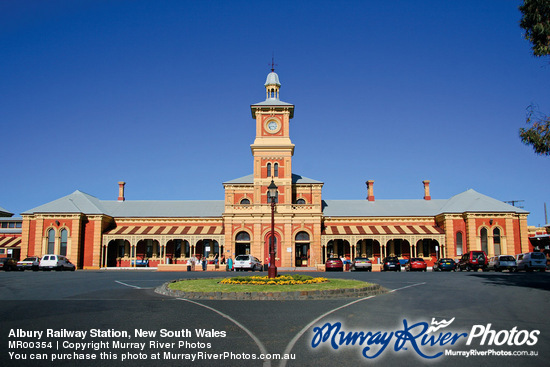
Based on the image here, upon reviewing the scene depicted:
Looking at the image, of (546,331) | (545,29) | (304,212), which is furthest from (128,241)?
(546,331)

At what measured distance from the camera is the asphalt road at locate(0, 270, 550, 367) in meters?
6.71

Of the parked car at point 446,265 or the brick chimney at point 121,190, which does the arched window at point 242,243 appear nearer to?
the parked car at point 446,265

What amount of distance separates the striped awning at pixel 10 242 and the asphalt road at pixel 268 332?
163 feet

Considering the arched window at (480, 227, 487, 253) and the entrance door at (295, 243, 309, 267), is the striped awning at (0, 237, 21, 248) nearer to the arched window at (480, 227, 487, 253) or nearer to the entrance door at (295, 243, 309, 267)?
the entrance door at (295, 243, 309, 267)

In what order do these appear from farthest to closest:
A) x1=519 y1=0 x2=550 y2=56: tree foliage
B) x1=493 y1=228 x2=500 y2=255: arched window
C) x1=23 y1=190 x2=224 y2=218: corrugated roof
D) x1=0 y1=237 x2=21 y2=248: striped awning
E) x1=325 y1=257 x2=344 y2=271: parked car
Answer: x1=0 y1=237 x2=21 y2=248: striped awning
x1=23 y1=190 x2=224 y2=218: corrugated roof
x1=493 y1=228 x2=500 y2=255: arched window
x1=325 y1=257 x2=344 y2=271: parked car
x1=519 y1=0 x2=550 y2=56: tree foliage

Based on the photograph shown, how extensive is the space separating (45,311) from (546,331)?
1092 centimetres

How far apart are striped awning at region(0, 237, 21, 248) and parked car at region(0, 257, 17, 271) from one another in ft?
46.6

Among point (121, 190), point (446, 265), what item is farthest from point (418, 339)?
point (121, 190)

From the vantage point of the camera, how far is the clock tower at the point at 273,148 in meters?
47.9

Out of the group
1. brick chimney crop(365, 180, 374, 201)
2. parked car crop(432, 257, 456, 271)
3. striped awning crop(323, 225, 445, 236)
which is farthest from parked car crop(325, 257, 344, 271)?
brick chimney crop(365, 180, 374, 201)

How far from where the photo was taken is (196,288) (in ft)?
53.3

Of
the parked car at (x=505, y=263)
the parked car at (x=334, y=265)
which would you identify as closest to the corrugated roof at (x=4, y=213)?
the parked car at (x=334, y=265)

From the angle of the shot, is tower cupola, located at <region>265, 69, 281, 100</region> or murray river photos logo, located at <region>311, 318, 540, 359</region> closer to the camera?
murray river photos logo, located at <region>311, 318, 540, 359</region>

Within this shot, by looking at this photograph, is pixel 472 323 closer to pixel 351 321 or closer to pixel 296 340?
pixel 351 321
